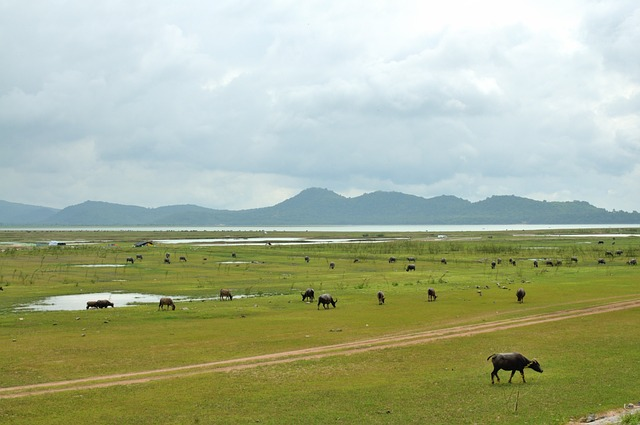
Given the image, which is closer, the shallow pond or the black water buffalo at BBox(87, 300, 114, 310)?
the black water buffalo at BBox(87, 300, 114, 310)

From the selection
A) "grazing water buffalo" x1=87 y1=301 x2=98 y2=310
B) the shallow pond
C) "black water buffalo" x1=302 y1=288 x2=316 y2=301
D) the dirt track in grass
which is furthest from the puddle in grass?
the dirt track in grass

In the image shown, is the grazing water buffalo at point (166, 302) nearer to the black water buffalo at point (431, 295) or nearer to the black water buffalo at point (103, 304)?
the black water buffalo at point (103, 304)

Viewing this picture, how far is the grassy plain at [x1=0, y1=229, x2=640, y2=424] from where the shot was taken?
17562 millimetres

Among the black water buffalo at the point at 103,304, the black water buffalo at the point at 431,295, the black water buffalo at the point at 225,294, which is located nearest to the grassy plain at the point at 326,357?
the black water buffalo at the point at 225,294

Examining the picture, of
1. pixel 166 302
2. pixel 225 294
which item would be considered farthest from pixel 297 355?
pixel 225 294

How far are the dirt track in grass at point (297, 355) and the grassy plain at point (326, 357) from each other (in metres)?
0.57

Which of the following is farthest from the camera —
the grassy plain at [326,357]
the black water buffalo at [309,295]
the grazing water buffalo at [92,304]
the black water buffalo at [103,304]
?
the black water buffalo at [309,295]

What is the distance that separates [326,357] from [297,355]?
1418mm

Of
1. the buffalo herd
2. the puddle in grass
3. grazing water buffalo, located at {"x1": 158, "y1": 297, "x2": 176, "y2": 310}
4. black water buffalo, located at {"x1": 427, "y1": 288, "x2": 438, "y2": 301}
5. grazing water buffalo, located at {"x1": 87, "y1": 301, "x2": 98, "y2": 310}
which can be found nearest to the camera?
the buffalo herd

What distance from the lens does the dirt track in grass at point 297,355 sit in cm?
2077

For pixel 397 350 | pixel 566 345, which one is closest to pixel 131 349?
pixel 397 350

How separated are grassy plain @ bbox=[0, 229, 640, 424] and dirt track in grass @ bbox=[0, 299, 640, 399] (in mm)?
570

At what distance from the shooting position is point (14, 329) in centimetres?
3247

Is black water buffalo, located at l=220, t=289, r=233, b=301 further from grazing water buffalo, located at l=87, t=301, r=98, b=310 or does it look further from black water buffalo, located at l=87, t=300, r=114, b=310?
grazing water buffalo, located at l=87, t=301, r=98, b=310
